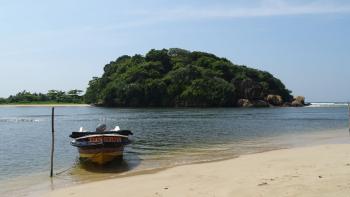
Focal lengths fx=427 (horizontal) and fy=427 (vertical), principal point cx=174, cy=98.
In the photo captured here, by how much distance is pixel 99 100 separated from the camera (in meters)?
134

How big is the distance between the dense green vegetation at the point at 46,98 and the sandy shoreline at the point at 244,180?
147912 mm

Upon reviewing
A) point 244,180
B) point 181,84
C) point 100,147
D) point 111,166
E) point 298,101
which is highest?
point 181,84

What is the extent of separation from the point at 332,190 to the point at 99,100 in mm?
125438

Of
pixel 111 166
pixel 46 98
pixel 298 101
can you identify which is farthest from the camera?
pixel 46 98

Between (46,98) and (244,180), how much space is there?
161 meters

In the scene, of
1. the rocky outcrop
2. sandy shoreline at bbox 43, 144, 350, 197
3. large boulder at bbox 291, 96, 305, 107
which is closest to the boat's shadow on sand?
sandy shoreline at bbox 43, 144, 350, 197

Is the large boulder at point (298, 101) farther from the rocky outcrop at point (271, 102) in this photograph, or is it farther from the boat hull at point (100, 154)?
the boat hull at point (100, 154)

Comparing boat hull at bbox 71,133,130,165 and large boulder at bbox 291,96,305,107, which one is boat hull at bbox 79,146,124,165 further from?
large boulder at bbox 291,96,305,107

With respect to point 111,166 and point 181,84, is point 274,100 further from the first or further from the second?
point 111,166

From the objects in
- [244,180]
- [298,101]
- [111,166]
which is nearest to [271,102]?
[298,101]

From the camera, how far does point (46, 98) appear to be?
166125 mm

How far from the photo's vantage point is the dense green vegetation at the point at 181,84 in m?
120

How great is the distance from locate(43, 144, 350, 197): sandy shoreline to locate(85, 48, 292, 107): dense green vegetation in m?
99.8

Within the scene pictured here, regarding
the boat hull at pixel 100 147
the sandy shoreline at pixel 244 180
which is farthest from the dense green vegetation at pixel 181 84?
the sandy shoreline at pixel 244 180
